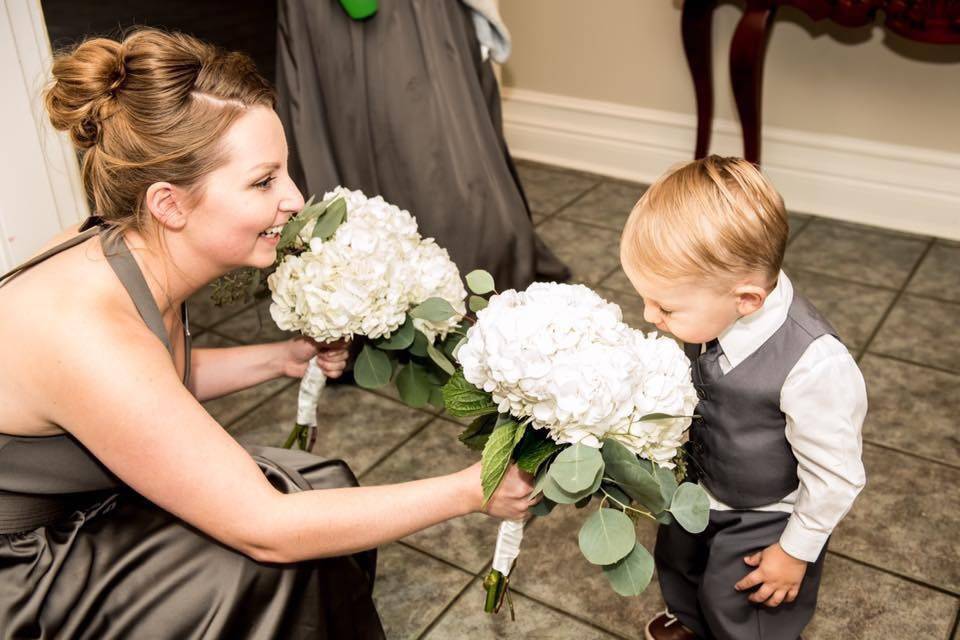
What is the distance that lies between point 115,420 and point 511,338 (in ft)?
1.76

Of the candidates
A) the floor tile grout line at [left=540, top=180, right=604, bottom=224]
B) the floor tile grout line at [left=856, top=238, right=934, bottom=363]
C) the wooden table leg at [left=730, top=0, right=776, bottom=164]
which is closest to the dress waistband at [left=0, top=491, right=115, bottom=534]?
the floor tile grout line at [left=856, top=238, right=934, bottom=363]

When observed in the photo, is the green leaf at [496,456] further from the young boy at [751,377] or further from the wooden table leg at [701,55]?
the wooden table leg at [701,55]

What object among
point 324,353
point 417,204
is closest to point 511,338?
point 324,353

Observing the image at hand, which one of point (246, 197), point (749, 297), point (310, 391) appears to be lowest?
point (310, 391)

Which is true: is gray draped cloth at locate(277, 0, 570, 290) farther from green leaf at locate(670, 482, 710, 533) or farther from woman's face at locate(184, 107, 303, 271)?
green leaf at locate(670, 482, 710, 533)

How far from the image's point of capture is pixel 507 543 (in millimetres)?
1446

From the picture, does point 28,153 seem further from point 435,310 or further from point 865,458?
point 865,458

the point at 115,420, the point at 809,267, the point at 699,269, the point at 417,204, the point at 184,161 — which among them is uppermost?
the point at 184,161

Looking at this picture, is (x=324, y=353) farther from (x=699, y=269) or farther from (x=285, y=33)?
(x=285, y=33)

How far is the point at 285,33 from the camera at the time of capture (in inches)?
100

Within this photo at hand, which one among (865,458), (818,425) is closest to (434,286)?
(818,425)

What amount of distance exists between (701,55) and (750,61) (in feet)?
0.89

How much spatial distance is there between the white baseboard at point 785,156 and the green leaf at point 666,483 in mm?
2529

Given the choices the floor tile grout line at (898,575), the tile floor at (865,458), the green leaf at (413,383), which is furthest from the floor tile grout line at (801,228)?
the green leaf at (413,383)
